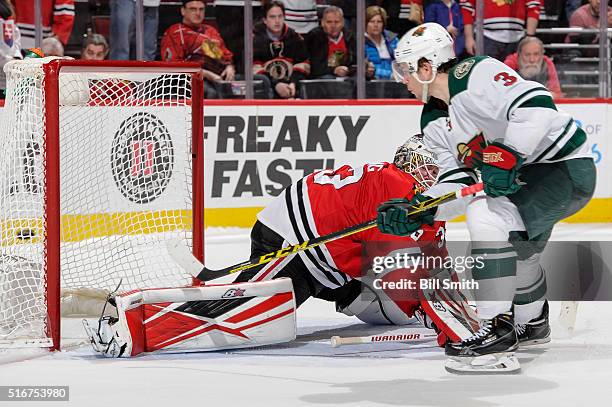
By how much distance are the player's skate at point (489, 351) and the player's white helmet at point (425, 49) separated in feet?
2.19

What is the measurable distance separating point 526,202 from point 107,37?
3.78 metres

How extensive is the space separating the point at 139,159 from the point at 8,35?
7.21ft

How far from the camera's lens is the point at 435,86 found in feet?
10.7

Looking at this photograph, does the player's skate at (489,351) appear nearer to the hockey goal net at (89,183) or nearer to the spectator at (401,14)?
the hockey goal net at (89,183)

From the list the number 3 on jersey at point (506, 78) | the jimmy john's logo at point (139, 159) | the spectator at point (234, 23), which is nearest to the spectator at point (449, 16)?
the spectator at point (234, 23)

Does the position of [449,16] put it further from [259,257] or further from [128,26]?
[259,257]

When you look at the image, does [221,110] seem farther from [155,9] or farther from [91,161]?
[91,161]

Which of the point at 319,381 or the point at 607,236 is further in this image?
the point at 607,236

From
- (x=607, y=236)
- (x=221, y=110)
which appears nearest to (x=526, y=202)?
(x=607, y=236)

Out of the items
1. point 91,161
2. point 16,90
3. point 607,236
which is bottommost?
point 607,236

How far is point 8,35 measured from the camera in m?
6.37

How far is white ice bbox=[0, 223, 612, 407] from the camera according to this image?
9.14ft

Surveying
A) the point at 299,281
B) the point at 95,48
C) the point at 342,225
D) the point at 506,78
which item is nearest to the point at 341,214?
the point at 342,225

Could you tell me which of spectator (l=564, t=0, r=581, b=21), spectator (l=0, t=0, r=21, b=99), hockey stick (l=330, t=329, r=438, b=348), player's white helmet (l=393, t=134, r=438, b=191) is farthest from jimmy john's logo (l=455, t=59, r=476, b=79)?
spectator (l=564, t=0, r=581, b=21)
